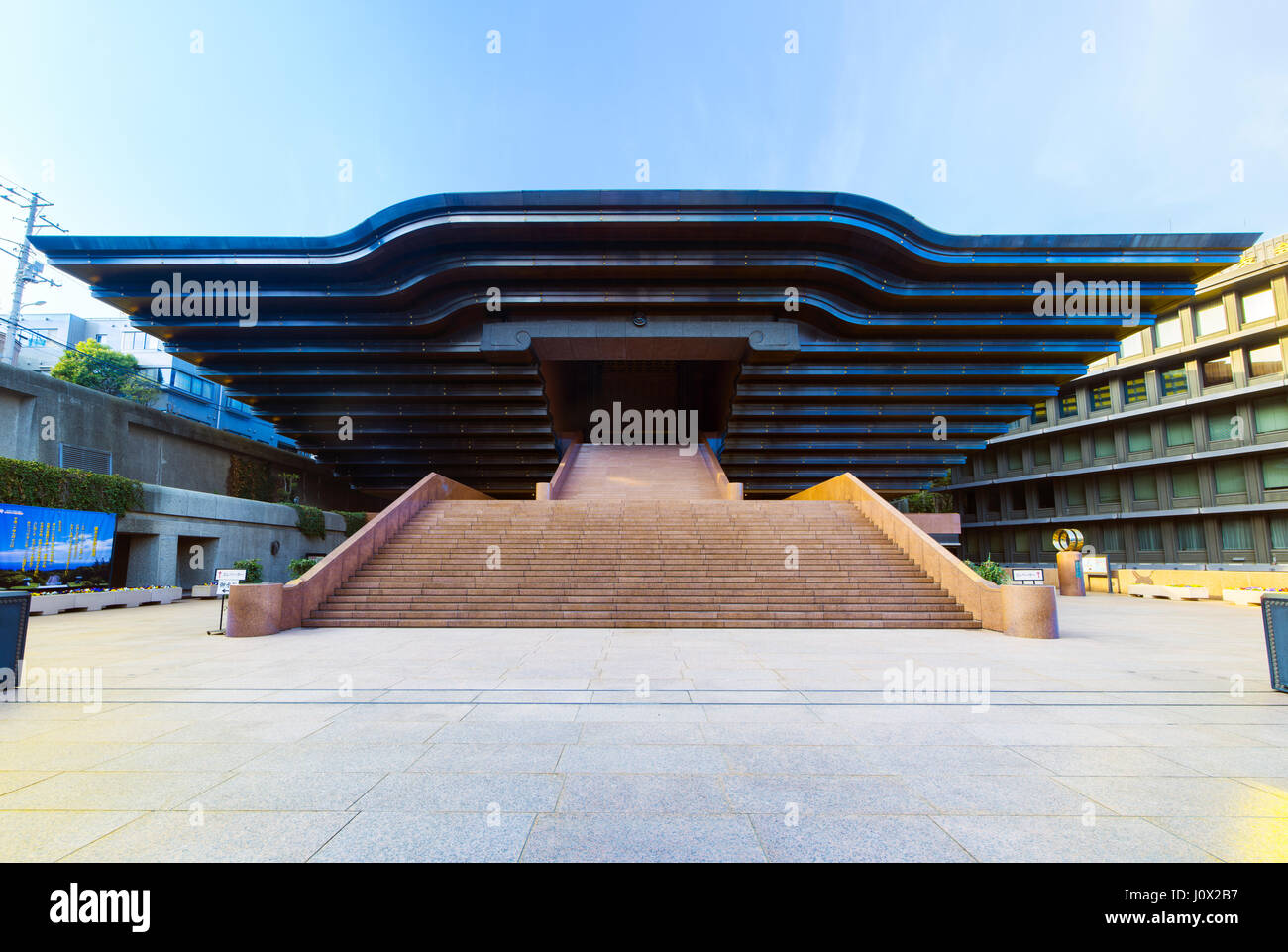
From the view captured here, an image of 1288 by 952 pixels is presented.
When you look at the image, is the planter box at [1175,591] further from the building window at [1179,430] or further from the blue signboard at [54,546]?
the blue signboard at [54,546]

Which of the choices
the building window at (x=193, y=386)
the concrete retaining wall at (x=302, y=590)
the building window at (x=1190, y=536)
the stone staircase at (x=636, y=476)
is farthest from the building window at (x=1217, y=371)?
the building window at (x=193, y=386)

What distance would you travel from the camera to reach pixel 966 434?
27.0 metres

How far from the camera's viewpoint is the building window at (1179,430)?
109 ft

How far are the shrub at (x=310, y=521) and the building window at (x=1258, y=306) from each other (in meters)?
45.0

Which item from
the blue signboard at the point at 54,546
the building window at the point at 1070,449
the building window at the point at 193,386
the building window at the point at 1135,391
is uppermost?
the building window at the point at 193,386

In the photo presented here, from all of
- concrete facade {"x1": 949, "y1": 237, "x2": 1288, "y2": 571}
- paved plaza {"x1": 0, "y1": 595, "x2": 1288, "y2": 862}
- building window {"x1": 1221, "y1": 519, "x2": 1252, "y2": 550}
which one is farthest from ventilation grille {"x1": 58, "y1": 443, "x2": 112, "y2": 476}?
building window {"x1": 1221, "y1": 519, "x2": 1252, "y2": 550}

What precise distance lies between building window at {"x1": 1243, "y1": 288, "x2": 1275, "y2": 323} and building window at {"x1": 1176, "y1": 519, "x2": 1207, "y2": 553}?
10545mm

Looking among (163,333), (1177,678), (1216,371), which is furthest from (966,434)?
(163,333)

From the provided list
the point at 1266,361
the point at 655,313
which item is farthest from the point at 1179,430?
the point at 655,313
